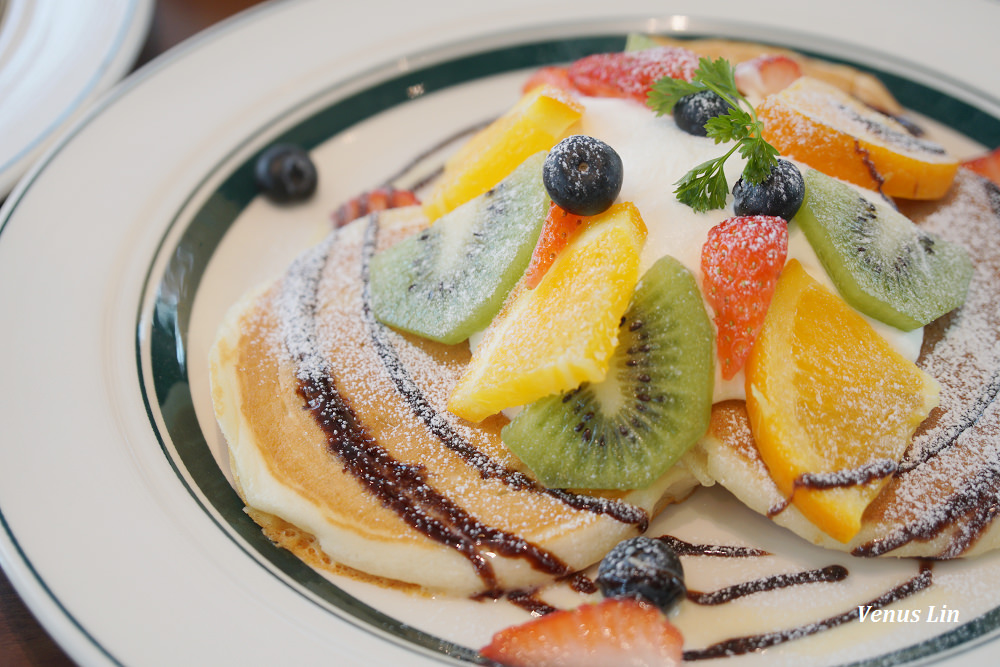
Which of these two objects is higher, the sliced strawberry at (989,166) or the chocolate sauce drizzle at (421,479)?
the sliced strawberry at (989,166)

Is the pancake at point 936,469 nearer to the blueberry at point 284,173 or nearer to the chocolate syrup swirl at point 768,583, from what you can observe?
the chocolate syrup swirl at point 768,583

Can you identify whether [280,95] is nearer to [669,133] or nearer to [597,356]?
[669,133]

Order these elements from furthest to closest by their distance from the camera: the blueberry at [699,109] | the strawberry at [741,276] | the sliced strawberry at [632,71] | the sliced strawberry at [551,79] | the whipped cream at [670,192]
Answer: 1. the sliced strawberry at [551,79]
2. the sliced strawberry at [632,71]
3. the blueberry at [699,109]
4. the whipped cream at [670,192]
5. the strawberry at [741,276]

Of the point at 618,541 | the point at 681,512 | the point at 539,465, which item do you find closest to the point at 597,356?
the point at 539,465

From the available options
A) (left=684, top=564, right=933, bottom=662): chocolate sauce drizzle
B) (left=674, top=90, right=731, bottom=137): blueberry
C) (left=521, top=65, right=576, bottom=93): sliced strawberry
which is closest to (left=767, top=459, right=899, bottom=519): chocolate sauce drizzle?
(left=684, top=564, right=933, bottom=662): chocolate sauce drizzle

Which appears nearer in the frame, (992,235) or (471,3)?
(992,235)

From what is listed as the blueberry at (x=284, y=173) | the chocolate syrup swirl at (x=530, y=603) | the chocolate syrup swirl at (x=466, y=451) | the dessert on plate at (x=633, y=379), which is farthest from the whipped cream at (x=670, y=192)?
the blueberry at (x=284, y=173)

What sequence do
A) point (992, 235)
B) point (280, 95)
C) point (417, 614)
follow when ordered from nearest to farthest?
point (417, 614)
point (992, 235)
point (280, 95)
